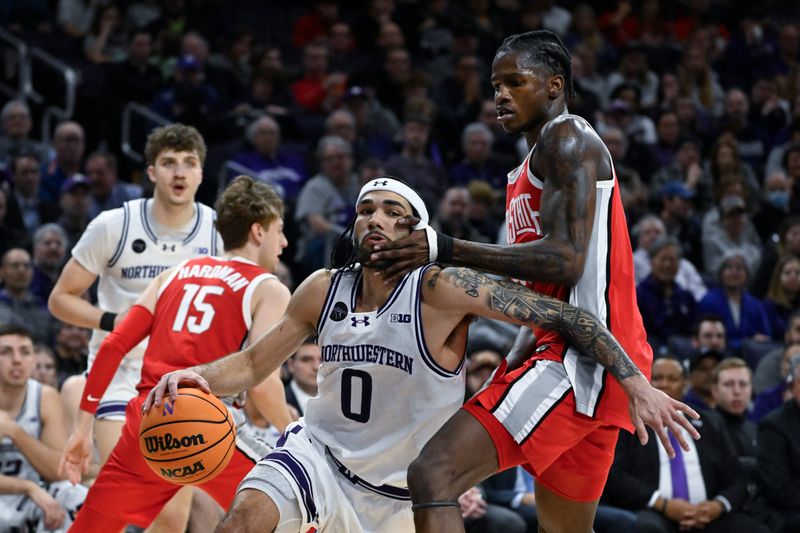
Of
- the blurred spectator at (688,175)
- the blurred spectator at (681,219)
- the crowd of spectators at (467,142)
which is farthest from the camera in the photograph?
the blurred spectator at (688,175)

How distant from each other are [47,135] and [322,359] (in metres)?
8.32

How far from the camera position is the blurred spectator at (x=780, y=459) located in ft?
27.2

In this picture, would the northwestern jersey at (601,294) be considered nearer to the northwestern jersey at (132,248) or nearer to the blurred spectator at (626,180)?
the northwestern jersey at (132,248)

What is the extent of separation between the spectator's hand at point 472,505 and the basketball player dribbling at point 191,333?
8.13 feet

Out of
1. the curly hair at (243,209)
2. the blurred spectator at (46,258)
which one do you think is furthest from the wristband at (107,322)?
the blurred spectator at (46,258)

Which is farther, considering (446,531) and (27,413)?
(27,413)

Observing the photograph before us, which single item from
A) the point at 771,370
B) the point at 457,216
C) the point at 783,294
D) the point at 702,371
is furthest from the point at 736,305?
the point at 457,216

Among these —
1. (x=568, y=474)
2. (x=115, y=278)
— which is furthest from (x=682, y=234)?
(x=568, y=474)

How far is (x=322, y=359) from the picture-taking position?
186 inches

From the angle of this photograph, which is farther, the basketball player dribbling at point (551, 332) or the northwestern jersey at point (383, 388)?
the northwestern jersey at point (383, 388)

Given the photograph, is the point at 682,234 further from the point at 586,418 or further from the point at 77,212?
the point at 586,418

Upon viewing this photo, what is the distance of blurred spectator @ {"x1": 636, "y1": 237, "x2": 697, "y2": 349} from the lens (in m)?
10.6

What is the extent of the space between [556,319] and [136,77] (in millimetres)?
9317

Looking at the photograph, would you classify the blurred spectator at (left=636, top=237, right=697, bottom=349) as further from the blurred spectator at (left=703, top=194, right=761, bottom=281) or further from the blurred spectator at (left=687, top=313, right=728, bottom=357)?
the blurred spectator at (left=703, top=194, right=761, bottom=281)
